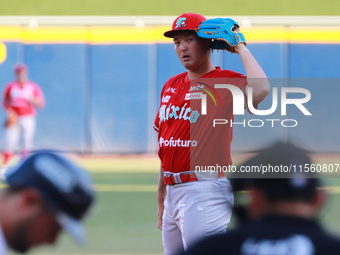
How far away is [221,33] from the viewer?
3.88m

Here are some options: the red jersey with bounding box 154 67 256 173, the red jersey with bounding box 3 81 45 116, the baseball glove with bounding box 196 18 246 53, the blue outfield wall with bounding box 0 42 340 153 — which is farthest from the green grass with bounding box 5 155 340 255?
the blue outfield wall with bounding box 0 42 340 153

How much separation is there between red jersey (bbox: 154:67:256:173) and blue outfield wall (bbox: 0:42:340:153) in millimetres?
13381

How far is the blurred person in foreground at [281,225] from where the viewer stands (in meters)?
1.92

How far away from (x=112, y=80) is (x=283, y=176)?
15649 millimetres

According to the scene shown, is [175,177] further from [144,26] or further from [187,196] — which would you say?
[144,26]

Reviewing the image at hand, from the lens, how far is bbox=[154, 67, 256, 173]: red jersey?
3887 mm

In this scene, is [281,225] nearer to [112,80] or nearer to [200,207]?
[200,207]

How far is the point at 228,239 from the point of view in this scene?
1.94 meters

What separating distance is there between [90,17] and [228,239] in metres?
16.3

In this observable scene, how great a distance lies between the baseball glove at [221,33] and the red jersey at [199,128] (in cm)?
18

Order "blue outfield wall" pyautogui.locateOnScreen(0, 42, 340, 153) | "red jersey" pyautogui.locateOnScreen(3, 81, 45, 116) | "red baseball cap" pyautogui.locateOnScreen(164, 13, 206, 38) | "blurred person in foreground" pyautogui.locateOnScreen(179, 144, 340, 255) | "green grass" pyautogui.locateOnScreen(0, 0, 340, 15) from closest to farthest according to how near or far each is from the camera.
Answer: "blurred person in foreground" pyautogui.locateOnScreen(179, 144, 340, 255), "red baseball cap" pyautogui.locateOnScreen(164, 13, 206, 38), "red jersey" pyautogui.locateOnScreen(3, 81, 45, 116), "blue outfield wall" pyautogui.locateOnScreen(0, 42, 340, 153), "green grass" pyautogui.locateOnScreen(0, 0, 340, 15)

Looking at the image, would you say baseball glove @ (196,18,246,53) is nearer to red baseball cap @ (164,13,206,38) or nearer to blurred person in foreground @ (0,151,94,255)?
red baseball cap @ (164,13,206,38)

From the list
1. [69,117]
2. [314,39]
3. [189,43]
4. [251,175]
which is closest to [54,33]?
[69,117]

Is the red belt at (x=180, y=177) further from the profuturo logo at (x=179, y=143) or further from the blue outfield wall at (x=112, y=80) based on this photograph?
the blue outfield wall at (x=112, y=80)
